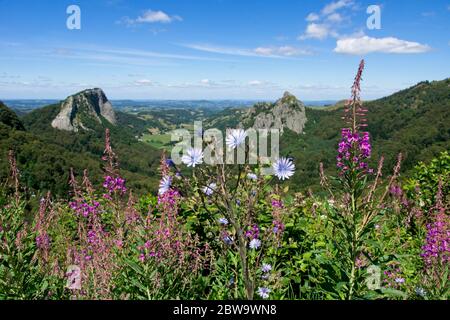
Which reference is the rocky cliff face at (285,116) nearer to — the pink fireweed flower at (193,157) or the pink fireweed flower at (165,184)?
the pink fireweed flower at (165,184)

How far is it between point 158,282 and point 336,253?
1751 millimetres

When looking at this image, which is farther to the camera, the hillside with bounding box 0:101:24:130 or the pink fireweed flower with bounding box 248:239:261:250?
the hillside with bounding box 0:101:24:130

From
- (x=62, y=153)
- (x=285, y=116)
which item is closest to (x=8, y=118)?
A: (x=62, y=153)

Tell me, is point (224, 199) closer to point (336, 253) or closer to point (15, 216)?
point (336, 253)

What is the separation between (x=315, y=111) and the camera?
19388cm

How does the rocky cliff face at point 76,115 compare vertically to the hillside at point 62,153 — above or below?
above


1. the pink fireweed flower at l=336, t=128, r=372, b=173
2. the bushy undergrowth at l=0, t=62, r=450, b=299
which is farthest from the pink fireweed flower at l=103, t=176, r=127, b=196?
the pink fireweed flower at l=336, t=128, r=372, b=173

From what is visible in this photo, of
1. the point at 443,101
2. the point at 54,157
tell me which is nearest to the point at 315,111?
the point at 443,101

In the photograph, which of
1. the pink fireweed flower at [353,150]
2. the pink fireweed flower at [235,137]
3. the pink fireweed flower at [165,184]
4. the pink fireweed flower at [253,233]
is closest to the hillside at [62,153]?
the pink fireweed flower at [165,184]

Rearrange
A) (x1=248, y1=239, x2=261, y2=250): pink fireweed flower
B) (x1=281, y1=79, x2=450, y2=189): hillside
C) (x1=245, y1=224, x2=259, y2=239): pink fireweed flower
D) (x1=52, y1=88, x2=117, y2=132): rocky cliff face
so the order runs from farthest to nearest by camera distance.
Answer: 1. (x1=52, y1=88, x2=117, y2=132): rocky cliff face
2. (x1=281, y1=79, x2=450, y2=189): hillside
3. (x1=245, y1=224, x2=259, y2=239): pink fireweed flower
4. (x1=248, y1=239, x2=261, y2=250): pink fireweed flower

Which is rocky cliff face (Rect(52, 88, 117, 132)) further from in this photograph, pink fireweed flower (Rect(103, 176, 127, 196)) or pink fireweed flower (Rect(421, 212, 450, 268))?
pink fireweed flower (Rect(421, 212, 450, 268))

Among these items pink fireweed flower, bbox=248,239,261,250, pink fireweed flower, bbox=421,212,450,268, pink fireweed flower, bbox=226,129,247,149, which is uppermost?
pink fireweed flower, bbox=226,129,247,149

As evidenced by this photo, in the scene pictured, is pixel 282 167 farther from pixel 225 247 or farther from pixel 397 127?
pixel 397 127
